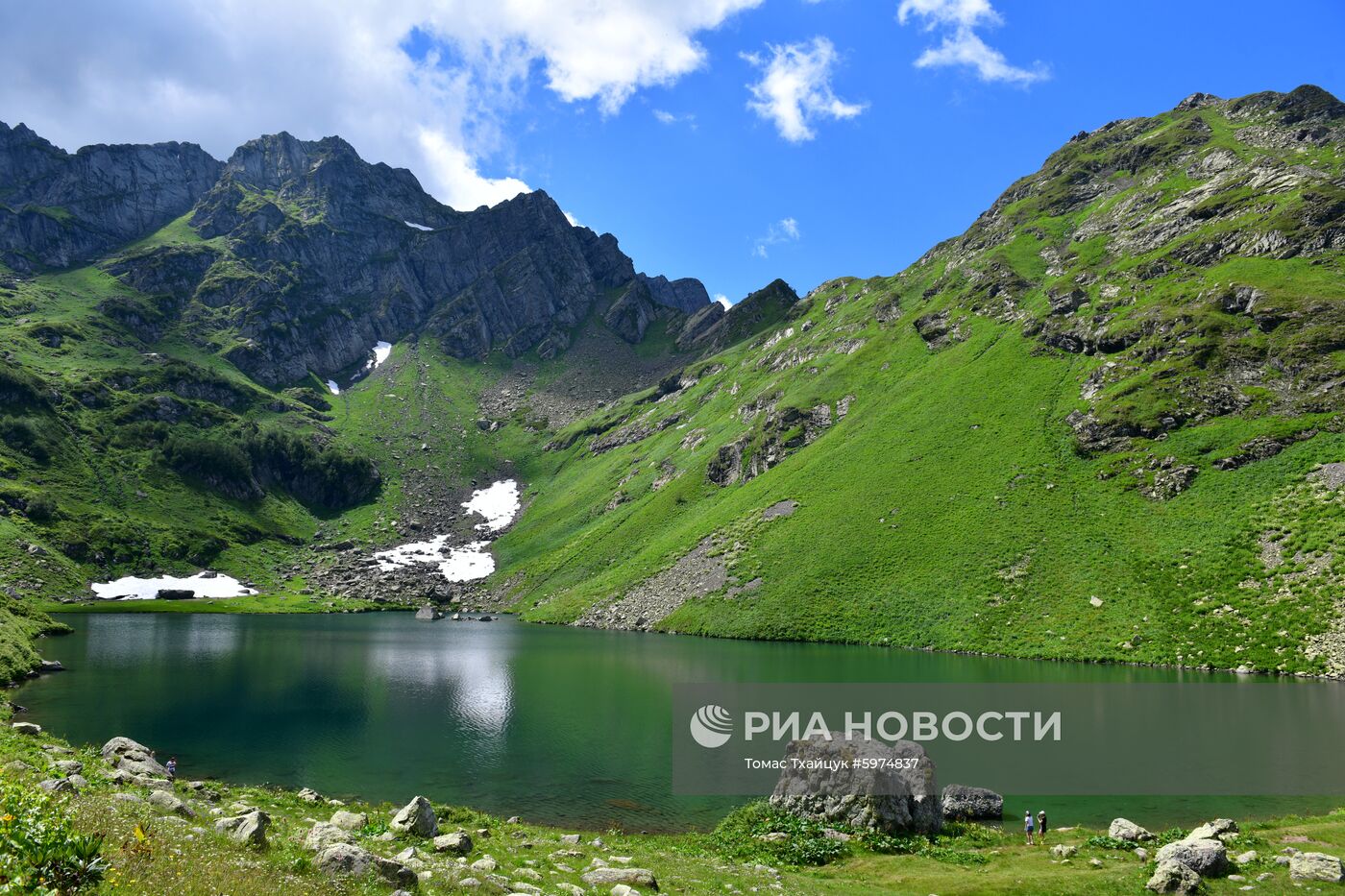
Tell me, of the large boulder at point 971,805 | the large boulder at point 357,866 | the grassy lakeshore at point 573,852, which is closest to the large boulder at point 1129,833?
the grassy lakeshore at point 573,852

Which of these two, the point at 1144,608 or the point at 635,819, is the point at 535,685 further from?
the point at 1144,608

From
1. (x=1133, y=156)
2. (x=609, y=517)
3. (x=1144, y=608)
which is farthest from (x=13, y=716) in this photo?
(x=1133, y=156)

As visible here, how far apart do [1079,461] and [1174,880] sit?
329 ft

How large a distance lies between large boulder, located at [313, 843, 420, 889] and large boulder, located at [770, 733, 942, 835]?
20223 millimetres

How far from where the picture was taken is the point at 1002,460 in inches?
4454

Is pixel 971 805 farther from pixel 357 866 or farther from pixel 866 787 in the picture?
pixel 357 866

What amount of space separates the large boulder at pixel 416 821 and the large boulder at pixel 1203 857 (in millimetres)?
24437

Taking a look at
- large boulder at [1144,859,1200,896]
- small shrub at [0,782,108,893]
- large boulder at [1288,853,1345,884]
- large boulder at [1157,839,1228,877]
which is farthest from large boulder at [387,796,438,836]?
large boulder at [1288,853,1345,884]

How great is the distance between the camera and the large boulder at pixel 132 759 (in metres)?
29.3

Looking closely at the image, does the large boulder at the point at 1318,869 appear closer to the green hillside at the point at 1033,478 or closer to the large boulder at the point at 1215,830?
the large boulder at the point at 1215,830

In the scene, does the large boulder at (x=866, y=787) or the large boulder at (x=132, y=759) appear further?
the large boulder at (x=132, y=759)

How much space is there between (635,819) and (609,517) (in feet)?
501

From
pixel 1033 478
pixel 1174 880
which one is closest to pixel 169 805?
pixel 1174 880

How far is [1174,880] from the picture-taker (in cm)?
2038
